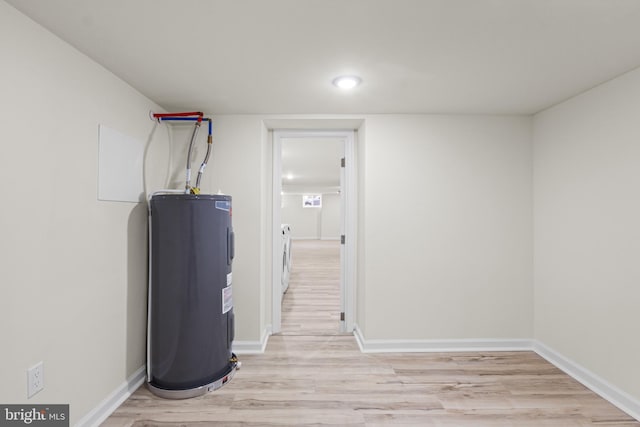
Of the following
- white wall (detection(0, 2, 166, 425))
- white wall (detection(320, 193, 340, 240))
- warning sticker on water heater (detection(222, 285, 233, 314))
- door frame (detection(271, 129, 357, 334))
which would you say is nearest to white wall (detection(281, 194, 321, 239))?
white wall (detection(320, 193, 340, 240))

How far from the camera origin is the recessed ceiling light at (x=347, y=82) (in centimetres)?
→ 198

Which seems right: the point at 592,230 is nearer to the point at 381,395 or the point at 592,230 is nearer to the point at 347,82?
the point at 381,395

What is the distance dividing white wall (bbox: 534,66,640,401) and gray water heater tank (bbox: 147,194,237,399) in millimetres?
2708

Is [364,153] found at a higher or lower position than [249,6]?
lower

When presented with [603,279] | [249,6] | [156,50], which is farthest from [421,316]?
[156,50]

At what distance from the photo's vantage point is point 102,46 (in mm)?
1605

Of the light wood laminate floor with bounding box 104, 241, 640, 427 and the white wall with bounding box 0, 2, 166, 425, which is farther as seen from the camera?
the light wood laminate floor with bounding box 104, 241, 640, 427

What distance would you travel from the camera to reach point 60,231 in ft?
5.01

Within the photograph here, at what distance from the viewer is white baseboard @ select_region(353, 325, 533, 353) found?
106 inches

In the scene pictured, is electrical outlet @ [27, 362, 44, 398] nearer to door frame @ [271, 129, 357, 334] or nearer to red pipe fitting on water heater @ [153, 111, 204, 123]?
red pipe fitting on water heater @ [153, 111, 204, 123]

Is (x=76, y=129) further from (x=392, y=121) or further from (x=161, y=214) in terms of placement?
(x=392, y=121)

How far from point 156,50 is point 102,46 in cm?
27

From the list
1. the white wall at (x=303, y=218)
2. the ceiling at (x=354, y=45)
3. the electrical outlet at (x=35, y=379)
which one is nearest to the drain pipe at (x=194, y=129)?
the ceiling at (x=354, y=45)

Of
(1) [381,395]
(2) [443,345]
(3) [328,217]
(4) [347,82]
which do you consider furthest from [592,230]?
(3) [328,217]
